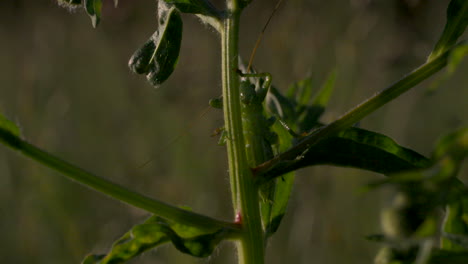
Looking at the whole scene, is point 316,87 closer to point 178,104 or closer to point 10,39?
point 178,104

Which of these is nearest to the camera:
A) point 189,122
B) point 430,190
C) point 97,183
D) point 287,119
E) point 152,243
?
point 430,190

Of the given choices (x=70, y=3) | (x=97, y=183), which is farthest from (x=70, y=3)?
(x=97, y=183)

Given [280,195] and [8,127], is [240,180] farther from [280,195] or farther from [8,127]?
[8,127]

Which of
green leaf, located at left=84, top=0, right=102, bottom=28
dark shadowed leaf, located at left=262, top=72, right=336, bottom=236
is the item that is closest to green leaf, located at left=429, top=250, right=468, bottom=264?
dark shadowed leaf, located at left=262, top=72, right=336, bottom=236

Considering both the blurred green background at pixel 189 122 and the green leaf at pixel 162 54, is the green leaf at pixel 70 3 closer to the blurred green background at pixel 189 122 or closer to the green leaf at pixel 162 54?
the green leaf at pixel 162 54

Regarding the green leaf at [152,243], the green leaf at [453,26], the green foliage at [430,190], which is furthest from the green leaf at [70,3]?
the green foliage at [430,190]

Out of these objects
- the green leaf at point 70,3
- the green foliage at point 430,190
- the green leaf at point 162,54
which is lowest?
the green leaf at point 162,54

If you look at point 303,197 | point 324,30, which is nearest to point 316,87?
point 324,30
